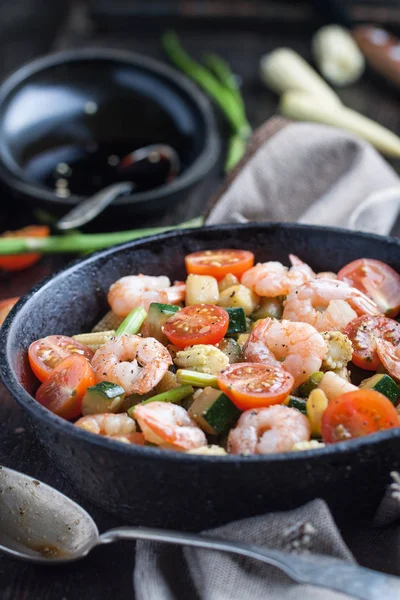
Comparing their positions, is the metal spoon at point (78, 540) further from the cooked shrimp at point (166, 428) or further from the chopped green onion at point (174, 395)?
the chopped green onion at point (174, 395)

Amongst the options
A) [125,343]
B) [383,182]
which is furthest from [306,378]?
[383,182]

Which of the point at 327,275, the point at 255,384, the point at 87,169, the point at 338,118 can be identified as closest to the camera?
the point at 255,384

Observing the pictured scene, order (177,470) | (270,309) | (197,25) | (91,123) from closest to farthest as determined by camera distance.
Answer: (177,470) < (270,309) < (91,123) < (197,25)

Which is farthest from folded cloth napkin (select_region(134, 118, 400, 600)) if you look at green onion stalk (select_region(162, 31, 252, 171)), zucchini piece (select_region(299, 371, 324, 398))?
green onion stalk (select_region(162, 31, 252, 171))

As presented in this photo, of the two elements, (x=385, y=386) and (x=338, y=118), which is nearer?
(x=385, y=386)

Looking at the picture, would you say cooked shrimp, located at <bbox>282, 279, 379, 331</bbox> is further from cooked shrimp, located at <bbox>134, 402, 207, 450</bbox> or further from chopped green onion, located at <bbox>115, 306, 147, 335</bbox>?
cooked shrimp, located at <bbox>134, 402, 207, 450</bbox>

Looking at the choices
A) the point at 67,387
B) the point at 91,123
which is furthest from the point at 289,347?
the point at 91,123

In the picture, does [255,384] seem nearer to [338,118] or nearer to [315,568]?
[315,568]

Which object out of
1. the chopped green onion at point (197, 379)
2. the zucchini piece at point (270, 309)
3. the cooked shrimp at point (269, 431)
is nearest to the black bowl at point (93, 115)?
the zucchini piece at point (270, 309)
